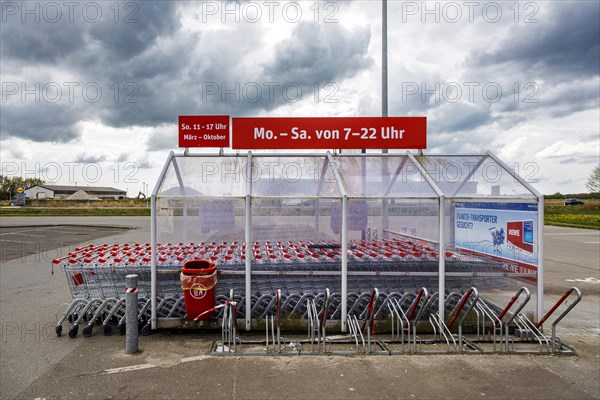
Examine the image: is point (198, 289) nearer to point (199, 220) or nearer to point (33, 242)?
point (199, 220)

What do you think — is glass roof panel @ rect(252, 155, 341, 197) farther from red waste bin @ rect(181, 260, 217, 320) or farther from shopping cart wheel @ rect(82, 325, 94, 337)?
shopping cart wheel @ rect(82, 325, 94, 337)

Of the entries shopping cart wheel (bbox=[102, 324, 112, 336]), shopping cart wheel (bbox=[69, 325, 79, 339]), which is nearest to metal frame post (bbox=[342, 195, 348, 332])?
shopping cart wheel (bbox=[102, 324, 112, 336])

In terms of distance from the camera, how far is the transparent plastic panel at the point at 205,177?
6.18 m

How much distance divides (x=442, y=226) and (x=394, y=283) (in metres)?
1.21

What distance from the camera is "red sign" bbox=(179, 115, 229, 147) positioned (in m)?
7.07

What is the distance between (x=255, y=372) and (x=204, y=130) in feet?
14.4

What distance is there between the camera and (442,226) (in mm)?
5781

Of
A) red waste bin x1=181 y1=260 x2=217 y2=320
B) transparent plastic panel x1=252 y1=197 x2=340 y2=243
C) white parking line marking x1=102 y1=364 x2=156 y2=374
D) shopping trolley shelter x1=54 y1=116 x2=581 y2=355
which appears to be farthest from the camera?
transparent plastic panel x1=252 y1=197 x2=340 y2=243

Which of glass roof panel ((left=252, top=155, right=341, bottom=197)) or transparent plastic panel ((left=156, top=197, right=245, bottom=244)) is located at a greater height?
glass roof panel ((left=252, top=155, right=341, bottom=197))

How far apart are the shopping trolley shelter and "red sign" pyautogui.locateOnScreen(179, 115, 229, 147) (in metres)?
0.02

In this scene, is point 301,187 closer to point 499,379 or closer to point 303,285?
point 303,285

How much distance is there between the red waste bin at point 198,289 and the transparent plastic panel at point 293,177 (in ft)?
4.85

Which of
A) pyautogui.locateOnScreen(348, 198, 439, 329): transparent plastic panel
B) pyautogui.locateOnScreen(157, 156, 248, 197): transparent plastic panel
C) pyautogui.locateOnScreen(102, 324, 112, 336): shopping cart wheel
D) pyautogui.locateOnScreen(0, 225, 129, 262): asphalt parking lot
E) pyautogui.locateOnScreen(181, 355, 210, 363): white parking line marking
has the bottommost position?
pyautogui.locateOnScreen(181, 355, 210, 363): white parking line marking

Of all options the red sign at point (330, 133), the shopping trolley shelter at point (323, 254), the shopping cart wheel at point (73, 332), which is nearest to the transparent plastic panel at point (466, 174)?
the shopping trolley shelter at point (323, 254)
